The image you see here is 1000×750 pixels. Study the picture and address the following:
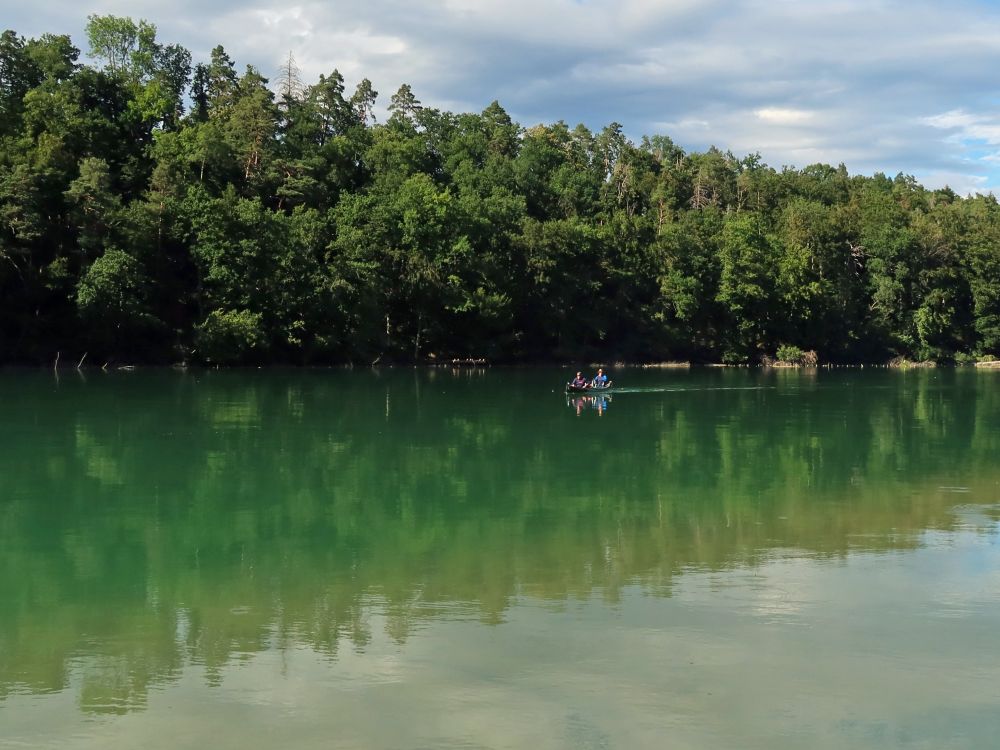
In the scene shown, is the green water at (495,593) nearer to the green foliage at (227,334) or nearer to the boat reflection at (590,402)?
the boat reflection at (590,402)

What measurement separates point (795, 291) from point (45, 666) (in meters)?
87.6

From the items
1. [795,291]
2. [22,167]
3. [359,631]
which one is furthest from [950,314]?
[359,631]

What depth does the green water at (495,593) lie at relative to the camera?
27.0 ft

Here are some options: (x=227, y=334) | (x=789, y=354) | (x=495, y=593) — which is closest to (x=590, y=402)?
(x=227, y=334)

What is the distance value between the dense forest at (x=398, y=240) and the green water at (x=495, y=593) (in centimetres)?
3997

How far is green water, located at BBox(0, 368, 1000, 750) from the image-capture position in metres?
8.23

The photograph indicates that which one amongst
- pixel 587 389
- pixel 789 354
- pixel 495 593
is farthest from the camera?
pixel 789 354

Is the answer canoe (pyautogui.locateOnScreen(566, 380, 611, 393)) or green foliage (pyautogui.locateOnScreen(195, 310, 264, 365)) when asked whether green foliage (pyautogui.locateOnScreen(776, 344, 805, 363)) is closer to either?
canoe (pyautogui.locateOnScreen(566, 380, 611, 393))

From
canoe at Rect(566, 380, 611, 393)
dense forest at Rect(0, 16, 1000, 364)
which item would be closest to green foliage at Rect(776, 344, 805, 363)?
dense forest at Rect(0, 16, 1000, 364)

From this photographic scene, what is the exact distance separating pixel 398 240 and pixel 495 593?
67.1m

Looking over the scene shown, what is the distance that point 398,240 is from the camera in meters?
77.3

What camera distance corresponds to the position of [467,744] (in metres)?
7.67

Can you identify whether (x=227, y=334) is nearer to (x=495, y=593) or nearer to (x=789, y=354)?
(x=789, y=354)

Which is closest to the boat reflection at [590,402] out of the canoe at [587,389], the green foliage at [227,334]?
the canoe at [587,389]
